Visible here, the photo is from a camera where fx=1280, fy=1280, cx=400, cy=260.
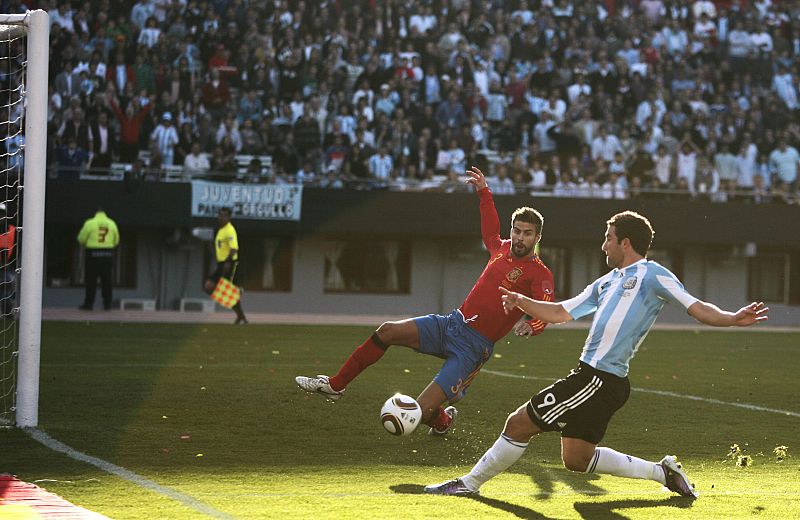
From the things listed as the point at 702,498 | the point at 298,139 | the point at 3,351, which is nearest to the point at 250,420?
the point at 702,498

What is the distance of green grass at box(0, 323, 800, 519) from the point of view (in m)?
6.73

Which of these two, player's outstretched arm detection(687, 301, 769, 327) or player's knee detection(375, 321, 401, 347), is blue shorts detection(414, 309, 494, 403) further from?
player's outstretched arm detection(687, 301, 769, 327)

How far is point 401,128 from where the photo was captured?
2652 cm

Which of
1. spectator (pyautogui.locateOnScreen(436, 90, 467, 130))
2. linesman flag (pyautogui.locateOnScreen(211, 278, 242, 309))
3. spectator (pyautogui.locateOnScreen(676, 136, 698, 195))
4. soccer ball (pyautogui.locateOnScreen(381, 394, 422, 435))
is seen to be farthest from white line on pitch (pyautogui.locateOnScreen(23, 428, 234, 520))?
spectator (pyautogui.locateOnScreen(676, 136, 698, 195))

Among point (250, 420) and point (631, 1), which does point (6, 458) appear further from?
point (631, 1)

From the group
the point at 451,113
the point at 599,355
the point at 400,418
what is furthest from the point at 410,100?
the point at 599,355

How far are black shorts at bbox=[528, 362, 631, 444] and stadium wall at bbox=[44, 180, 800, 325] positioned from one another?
779 inches

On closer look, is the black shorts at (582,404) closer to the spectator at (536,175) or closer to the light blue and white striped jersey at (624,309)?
the light blue and white striped jersey at (624,309)

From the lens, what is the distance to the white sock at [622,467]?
6.96 metres

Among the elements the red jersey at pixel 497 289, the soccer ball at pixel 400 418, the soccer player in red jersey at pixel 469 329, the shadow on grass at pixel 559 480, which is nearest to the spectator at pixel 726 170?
the soccer player in red jersey at pixel 469 329

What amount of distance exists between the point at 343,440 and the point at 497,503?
236cm

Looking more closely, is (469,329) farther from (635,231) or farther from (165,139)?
(165,139)

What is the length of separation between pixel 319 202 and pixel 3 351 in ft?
39.0

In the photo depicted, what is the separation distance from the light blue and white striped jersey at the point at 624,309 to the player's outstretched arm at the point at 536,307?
0.23 ft
